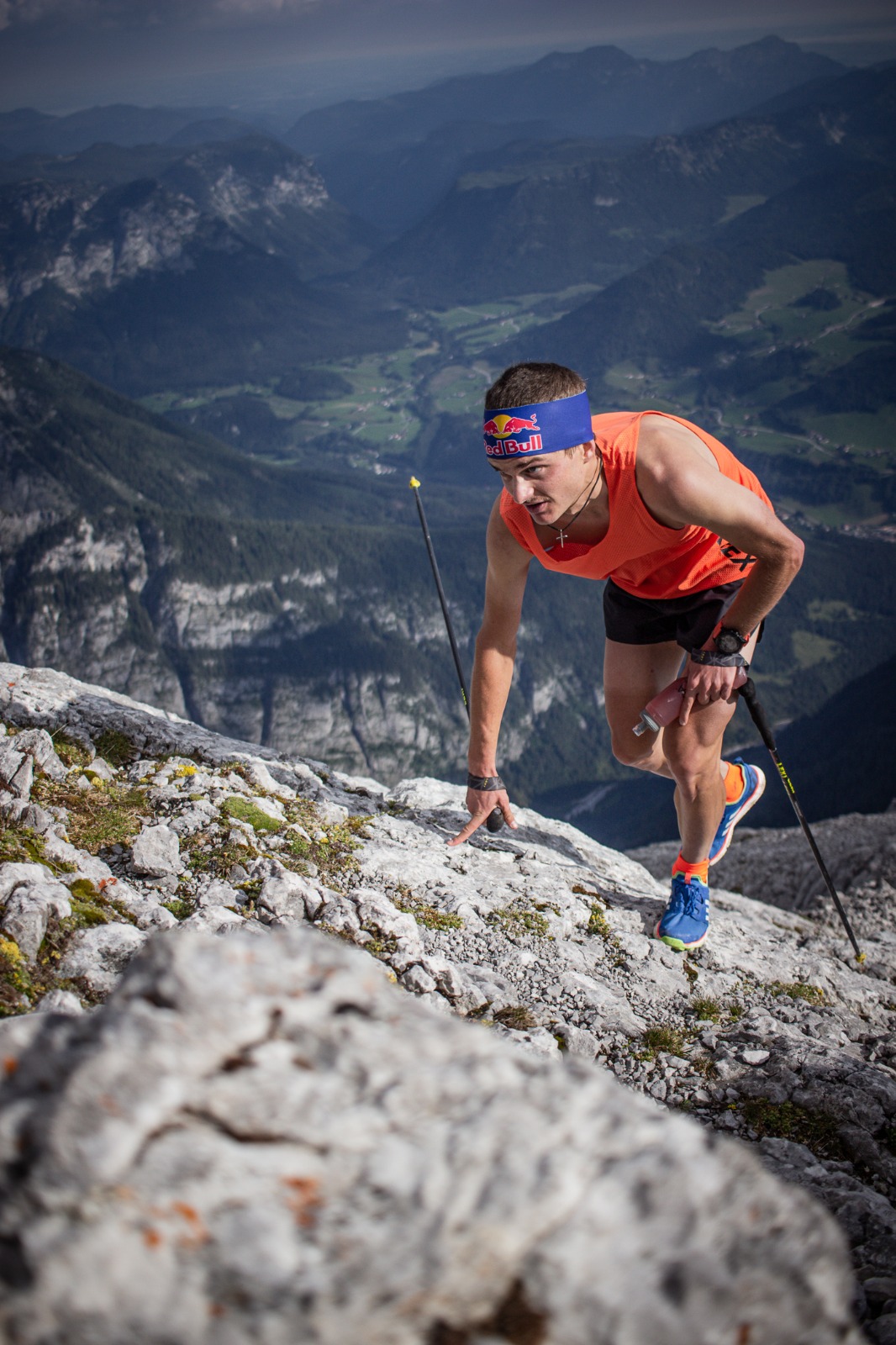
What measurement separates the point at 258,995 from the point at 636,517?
441 cm

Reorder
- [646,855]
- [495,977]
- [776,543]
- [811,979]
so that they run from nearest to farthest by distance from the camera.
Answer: [776,543] → [495,977] → [811,979] → [646,855]

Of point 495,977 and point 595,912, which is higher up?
point 495,977

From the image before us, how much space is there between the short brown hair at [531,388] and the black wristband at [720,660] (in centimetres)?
231

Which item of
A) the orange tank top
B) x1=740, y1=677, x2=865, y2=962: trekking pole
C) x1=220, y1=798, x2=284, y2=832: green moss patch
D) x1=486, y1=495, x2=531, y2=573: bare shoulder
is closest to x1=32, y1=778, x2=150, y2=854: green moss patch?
x1=220, y1=798, x2=284, y2=832: green moss patch

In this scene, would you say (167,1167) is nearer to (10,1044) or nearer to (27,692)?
(10,1044)

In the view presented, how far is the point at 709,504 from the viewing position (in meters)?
5.38

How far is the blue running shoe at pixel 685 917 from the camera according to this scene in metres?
7.71

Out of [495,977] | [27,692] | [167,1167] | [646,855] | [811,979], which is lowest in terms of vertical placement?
[646,855]

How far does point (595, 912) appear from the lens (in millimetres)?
7969

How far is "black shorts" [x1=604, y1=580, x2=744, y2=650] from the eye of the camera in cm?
687

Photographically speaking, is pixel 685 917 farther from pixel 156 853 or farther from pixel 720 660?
pixel 156 853

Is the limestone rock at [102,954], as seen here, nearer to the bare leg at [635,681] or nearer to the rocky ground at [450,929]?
the rocky ground at [450,929]

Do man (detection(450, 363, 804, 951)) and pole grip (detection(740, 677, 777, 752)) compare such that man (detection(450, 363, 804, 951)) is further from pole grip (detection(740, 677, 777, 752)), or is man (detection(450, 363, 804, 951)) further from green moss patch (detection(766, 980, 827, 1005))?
green moss patch (detection(766, 980, 827, 1005))

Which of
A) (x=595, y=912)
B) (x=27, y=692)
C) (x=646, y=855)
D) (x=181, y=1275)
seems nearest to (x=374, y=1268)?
(x=181, y=1275)
